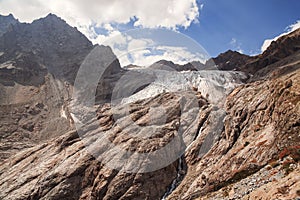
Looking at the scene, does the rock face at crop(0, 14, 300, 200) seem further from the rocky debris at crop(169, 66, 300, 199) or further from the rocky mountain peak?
the rocky mountain peak

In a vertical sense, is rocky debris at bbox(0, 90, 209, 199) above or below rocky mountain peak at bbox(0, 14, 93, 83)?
below

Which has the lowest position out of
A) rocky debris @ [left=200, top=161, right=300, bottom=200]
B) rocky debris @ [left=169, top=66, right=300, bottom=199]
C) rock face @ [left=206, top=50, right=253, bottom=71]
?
rocky debris @ [left=200, top=161, right=300, bottom=200]

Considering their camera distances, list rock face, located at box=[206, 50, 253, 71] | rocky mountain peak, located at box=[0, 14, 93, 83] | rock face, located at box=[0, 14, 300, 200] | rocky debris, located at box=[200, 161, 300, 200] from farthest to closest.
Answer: rocky mountain peak, located at box=[0, 14, 93, 83] < rock face, located at box=[206, 50, 253, 71] < rock face, located at box=[0, 14, 300, 200] < rocky debris, located at box=[200, 161, 300, 200]

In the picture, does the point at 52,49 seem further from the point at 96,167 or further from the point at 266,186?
the point at 266,186

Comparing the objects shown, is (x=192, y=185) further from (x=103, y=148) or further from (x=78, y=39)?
(x=78, y=39)

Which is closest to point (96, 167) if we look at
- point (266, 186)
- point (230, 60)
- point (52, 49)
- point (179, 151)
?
point (179, 151)

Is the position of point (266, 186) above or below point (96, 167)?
below

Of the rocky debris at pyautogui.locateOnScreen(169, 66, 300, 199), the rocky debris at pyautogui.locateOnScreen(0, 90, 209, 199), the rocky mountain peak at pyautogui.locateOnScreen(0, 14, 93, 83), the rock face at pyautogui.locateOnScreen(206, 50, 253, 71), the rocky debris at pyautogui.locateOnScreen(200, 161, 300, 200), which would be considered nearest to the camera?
the rocky debris at pyautogui.locateOnScreen(200, 161, 300, 200)

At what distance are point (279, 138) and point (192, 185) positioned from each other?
14356 millimetres

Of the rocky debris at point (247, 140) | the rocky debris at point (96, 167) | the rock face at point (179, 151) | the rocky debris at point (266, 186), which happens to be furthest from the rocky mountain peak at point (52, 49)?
the rocky debris at point (266, 186)

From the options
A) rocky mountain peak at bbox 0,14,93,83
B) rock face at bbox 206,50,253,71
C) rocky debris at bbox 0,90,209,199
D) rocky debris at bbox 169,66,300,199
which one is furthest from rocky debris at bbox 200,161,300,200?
rocky mountain peak at bbox 0,14,93,83

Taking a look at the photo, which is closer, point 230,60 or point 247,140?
point 247,140

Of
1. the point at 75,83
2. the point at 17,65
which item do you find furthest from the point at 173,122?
the point at 17,65

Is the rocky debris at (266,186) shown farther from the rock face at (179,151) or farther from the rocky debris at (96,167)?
the rocky debris at (96,167)
